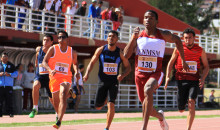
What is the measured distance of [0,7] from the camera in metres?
21.1

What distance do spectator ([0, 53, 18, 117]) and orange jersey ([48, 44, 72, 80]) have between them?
541 centimetres

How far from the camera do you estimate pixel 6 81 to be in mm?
16922

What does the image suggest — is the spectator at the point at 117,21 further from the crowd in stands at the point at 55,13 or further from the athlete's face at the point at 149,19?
the athlete's face at the point at 149,19

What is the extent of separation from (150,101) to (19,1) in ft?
45.5

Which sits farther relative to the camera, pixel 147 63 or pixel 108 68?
pixel 108 68

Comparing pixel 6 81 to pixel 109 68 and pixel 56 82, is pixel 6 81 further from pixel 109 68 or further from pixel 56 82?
pixel 109 68

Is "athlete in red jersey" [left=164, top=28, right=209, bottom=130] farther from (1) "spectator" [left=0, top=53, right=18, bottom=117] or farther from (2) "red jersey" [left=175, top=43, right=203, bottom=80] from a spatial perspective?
(1) "spectator" [left=0, top=53, right=18, bottom=117]

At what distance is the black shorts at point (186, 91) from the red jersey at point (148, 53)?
2.33m

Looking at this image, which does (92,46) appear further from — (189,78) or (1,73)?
(189,78)

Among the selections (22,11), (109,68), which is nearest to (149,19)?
(109,68)

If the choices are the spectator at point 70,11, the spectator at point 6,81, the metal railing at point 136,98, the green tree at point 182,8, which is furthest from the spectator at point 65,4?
the green tree at point 182,8

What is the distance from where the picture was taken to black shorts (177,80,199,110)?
11.3 meters

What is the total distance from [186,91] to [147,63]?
2.60m

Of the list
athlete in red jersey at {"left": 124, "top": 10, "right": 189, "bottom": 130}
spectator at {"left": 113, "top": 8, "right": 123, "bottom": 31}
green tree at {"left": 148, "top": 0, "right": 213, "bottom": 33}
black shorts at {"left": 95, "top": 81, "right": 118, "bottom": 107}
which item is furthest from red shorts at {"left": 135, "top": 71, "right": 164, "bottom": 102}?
green tree at {"left": 148, "top": 0, "right": 213, "bottom": 33}
